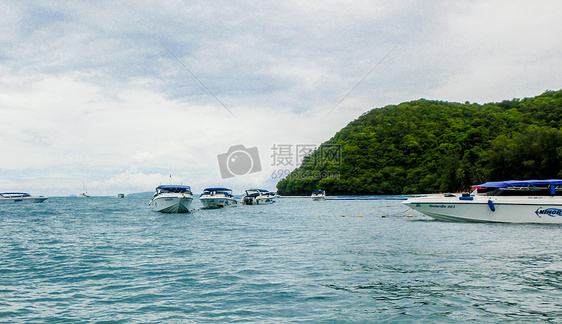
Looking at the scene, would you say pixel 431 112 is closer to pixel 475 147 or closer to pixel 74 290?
pixel 475 147

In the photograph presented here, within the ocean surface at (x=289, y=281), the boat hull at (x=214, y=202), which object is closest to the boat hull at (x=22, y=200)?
the boat hull at (x=214, y=202)

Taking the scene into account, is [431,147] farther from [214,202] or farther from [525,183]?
[525,183]

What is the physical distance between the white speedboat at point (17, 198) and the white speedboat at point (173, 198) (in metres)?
64.8

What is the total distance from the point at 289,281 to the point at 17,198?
338ft

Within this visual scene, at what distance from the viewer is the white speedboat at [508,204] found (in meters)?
27.0

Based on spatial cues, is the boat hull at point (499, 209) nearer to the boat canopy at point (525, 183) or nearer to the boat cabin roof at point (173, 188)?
the boat canopy at point (525, 183)

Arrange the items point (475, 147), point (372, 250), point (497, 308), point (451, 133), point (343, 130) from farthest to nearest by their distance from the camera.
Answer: point (343, 130), point (451, 133), point (475, 147), point (372, 250), point (497, 308)

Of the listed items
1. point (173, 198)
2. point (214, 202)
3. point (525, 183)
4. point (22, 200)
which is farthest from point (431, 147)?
point (22, 200)

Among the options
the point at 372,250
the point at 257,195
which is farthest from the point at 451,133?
the point at 372,250

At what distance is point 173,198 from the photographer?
149ft

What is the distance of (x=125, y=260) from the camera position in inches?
647

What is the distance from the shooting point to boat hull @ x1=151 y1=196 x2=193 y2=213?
1800 inches

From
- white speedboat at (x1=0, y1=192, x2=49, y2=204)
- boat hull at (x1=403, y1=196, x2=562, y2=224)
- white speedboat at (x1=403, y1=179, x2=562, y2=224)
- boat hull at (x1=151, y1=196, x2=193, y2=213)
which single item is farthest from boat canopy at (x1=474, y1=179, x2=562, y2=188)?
white speedboat at (x1=0, y1=192, x2=49, y2=204)

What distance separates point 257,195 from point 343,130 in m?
64.9
